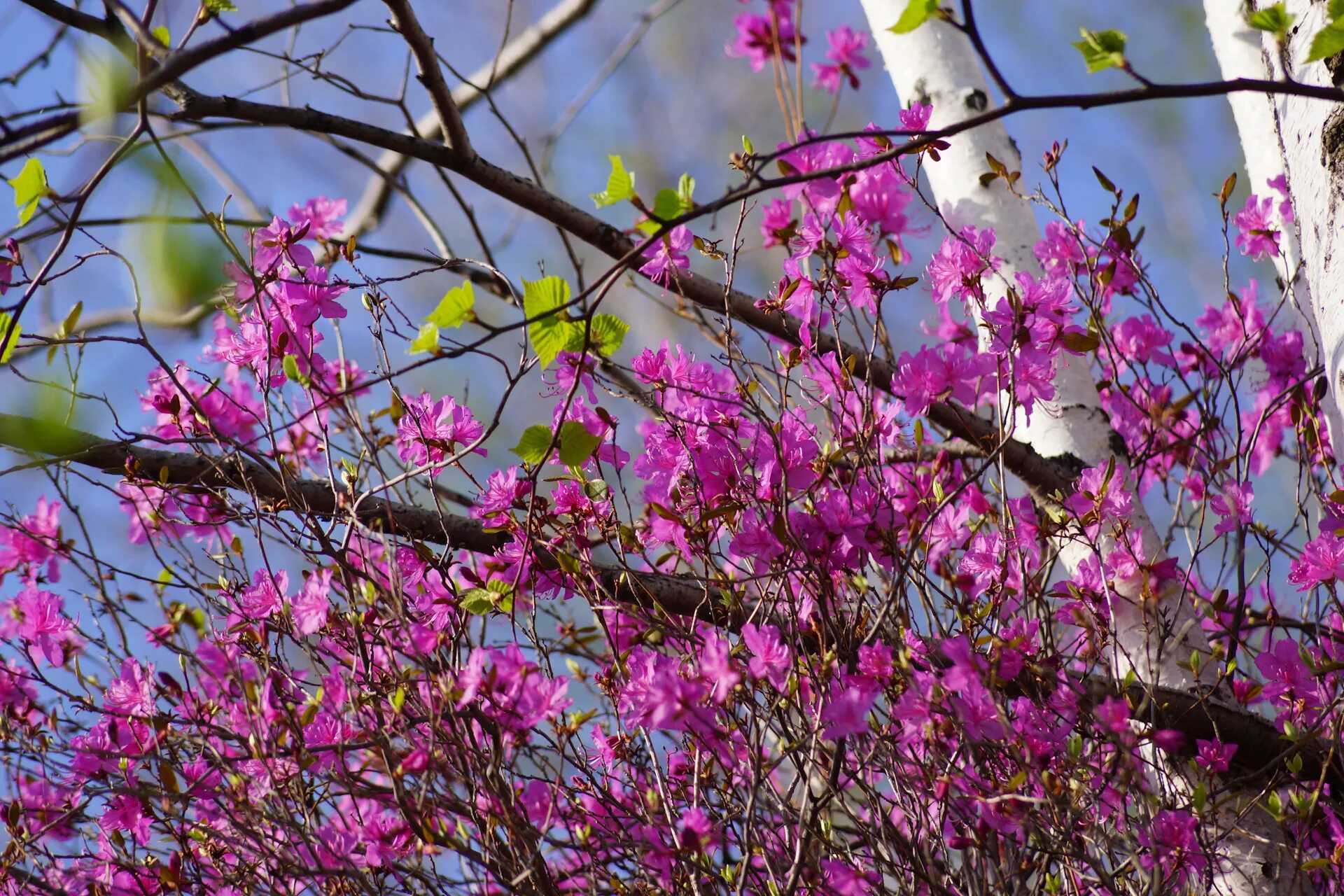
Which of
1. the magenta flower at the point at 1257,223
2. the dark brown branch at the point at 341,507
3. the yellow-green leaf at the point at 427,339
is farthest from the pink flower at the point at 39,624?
the magenta flower at the point at 1257,223

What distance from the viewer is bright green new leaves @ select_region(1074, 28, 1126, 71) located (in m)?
1.03

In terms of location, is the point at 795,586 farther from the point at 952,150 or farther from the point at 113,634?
the point at 113,634

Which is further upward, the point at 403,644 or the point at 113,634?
the point at 113,634

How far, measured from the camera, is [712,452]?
1.57 meters

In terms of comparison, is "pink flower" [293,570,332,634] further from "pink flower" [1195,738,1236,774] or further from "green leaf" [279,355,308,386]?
"pink flower" [1195,738,1236,774]

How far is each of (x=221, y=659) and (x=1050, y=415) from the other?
1.62 metres

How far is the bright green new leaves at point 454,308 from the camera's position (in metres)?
1.17

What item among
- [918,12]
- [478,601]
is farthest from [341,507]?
[918,12]

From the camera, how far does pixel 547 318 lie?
1.25 metres

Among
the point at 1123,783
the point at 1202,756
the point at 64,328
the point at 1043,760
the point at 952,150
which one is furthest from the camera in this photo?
the point at 952,150

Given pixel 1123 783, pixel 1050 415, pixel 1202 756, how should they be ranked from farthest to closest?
pixel 1050 415, pixel 1202 756, pixel 1123 783

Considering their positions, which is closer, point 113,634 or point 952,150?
point 113,634

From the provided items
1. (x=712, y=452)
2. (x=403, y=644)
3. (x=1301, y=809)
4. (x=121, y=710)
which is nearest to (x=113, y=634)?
(x=121, y=710)

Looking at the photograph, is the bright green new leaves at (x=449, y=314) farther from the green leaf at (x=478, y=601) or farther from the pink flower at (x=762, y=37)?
the pink flower at (x=762, y=37)
